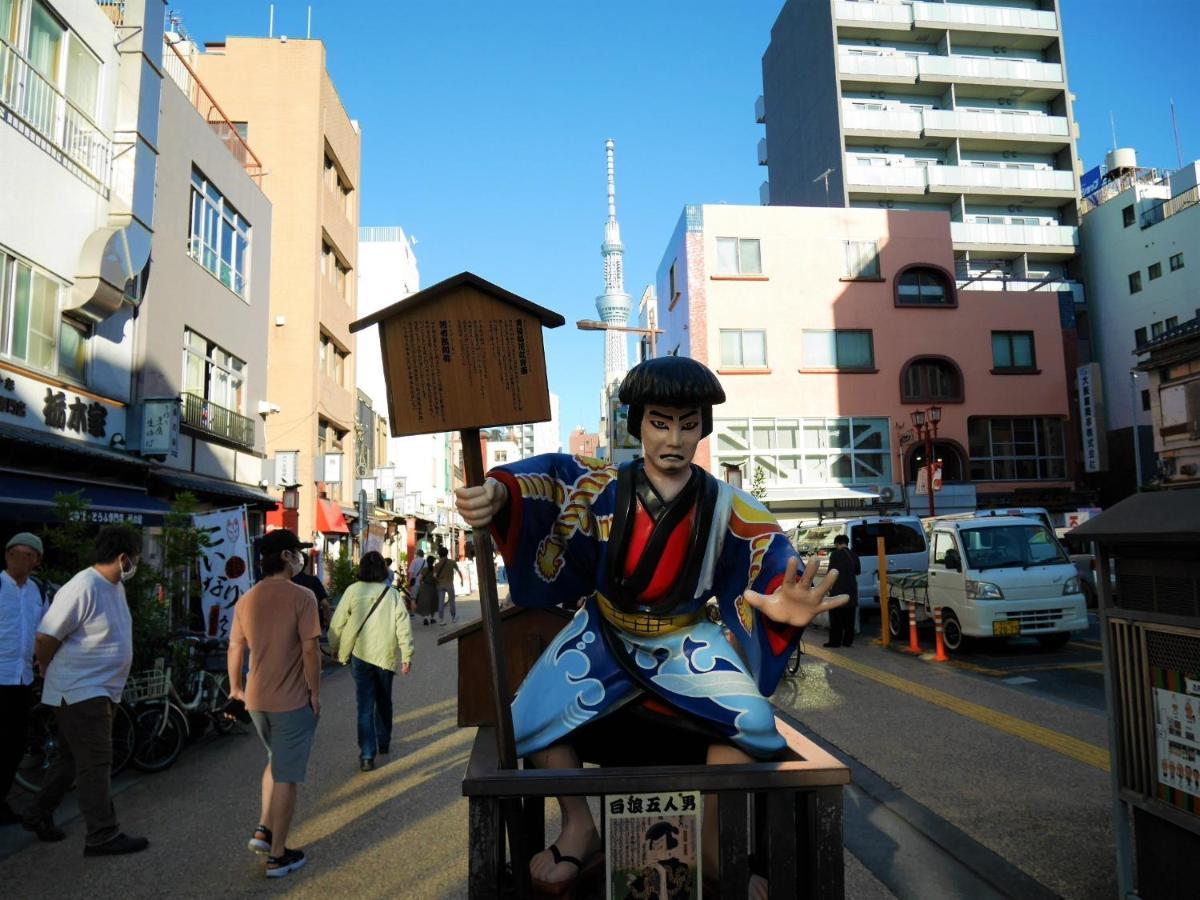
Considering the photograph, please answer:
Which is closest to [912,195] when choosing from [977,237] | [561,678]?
[977,237]

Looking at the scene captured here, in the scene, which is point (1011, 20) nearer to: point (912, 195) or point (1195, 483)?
point (912, 195)

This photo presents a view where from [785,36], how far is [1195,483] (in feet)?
136

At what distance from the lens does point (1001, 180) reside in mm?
34438

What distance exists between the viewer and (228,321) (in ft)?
55.9

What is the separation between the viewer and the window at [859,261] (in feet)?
97.9

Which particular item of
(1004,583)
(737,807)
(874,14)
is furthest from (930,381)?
(737,807)

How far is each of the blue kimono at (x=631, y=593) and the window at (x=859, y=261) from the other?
28.9 metres

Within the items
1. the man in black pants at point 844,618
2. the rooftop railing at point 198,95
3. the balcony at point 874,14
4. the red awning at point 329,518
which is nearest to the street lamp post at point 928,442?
the man in black pants at point 844,618

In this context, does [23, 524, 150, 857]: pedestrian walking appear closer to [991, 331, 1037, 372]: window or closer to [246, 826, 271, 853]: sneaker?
[246, 826, 271, 853]: sneaker

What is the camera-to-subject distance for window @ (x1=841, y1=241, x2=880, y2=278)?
1175 inches

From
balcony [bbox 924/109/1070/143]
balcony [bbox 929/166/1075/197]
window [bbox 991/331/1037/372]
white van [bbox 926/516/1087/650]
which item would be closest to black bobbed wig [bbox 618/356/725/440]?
white van [bbox 926/516/1087/650]

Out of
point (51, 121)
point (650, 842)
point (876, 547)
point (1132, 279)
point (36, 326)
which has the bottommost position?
point (650, 842)

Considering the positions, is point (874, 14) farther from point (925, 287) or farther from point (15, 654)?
point (15, 654)

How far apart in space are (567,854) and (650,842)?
355 millimetres
